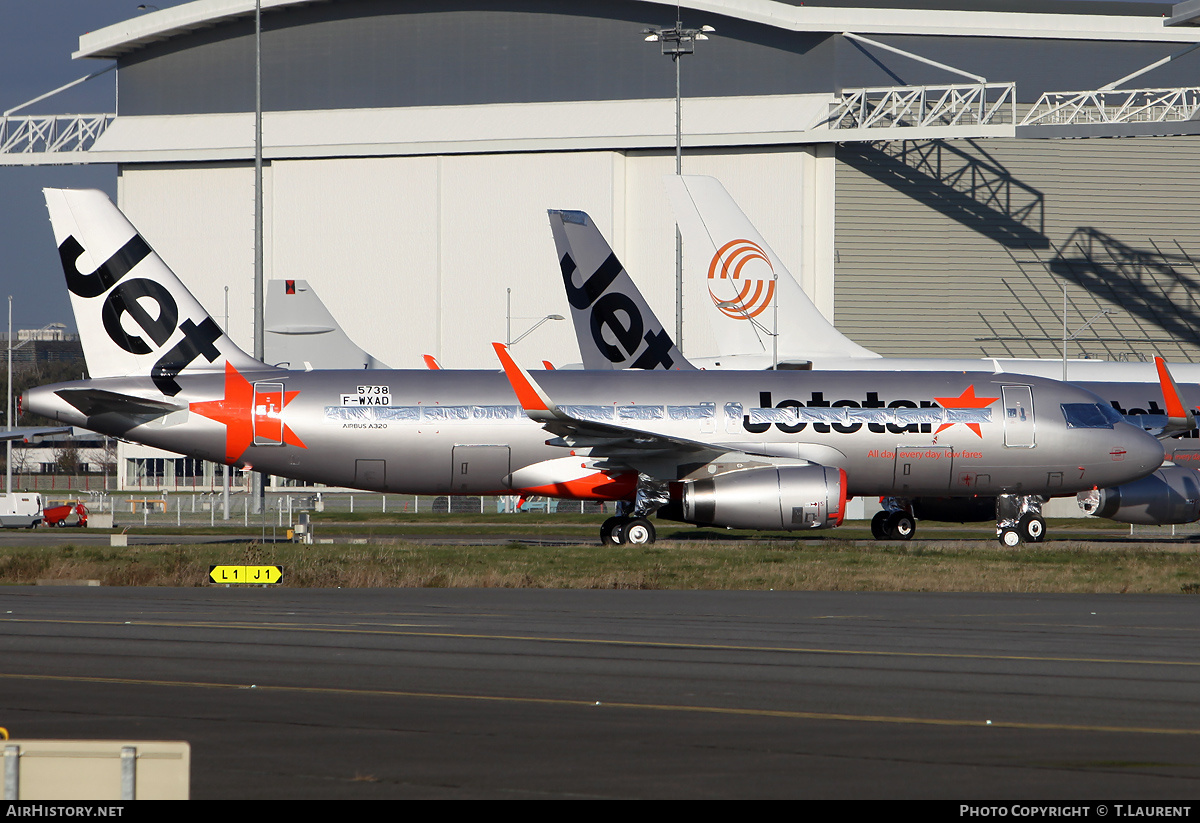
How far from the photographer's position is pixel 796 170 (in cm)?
7438

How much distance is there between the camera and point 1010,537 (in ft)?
105

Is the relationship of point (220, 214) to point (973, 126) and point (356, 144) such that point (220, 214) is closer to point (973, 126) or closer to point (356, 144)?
point (356, 144)

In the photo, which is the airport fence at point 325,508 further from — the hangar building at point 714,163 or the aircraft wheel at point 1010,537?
the aircraft wheel at point 1010,537

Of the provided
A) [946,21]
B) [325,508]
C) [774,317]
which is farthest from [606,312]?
[946,21]

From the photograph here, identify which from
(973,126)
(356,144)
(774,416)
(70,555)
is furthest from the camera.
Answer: (356,144)

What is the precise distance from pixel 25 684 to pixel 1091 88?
74.2m

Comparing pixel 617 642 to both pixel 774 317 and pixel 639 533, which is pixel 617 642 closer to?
pixel 639 533

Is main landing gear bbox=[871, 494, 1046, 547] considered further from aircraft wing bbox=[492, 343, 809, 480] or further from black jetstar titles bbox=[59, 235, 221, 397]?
black jetstar titles bbox=[59, 235, 221, 397]

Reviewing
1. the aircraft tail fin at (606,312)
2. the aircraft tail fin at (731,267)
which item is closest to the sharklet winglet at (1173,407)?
the aircraft tail fin at (731,267)

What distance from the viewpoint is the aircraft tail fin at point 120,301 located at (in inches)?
1215

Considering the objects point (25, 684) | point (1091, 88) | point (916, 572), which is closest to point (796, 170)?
point (1091, 88)

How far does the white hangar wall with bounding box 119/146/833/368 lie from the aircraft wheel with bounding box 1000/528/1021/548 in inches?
1704

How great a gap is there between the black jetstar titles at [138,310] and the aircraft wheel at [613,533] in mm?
9894

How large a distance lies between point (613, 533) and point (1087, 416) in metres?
11.5
